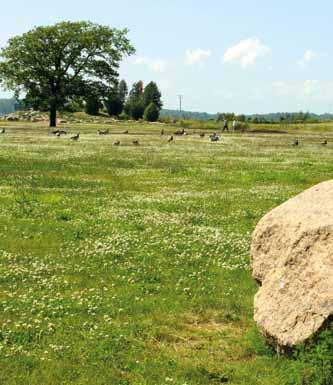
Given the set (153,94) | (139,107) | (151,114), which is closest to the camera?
(151,114)

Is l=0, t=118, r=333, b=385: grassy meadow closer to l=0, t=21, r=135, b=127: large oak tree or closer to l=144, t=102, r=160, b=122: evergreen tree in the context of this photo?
l=0, t=21, r=135, b=127: large oak tree

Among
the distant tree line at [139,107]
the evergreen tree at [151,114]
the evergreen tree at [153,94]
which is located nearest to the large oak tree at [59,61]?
the distant tree line at [139,107]

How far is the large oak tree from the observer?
98562 mm

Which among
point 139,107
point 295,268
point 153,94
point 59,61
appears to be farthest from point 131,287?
point 153,94

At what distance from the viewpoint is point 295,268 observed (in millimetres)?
8953

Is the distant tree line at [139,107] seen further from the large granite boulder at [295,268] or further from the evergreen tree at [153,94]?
the large granite boulder at [295,268]

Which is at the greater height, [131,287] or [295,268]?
[295,268]

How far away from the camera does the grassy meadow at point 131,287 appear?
8672 mm

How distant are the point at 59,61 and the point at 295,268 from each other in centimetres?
9676

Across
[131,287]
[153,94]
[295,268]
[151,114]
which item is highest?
[153,94]

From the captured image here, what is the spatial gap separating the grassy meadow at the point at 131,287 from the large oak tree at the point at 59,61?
7413 centimetres

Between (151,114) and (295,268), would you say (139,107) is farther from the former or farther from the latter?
(295,268)

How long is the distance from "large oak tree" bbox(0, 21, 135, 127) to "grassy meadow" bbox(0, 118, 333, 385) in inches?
2918

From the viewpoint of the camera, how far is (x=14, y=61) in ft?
325
